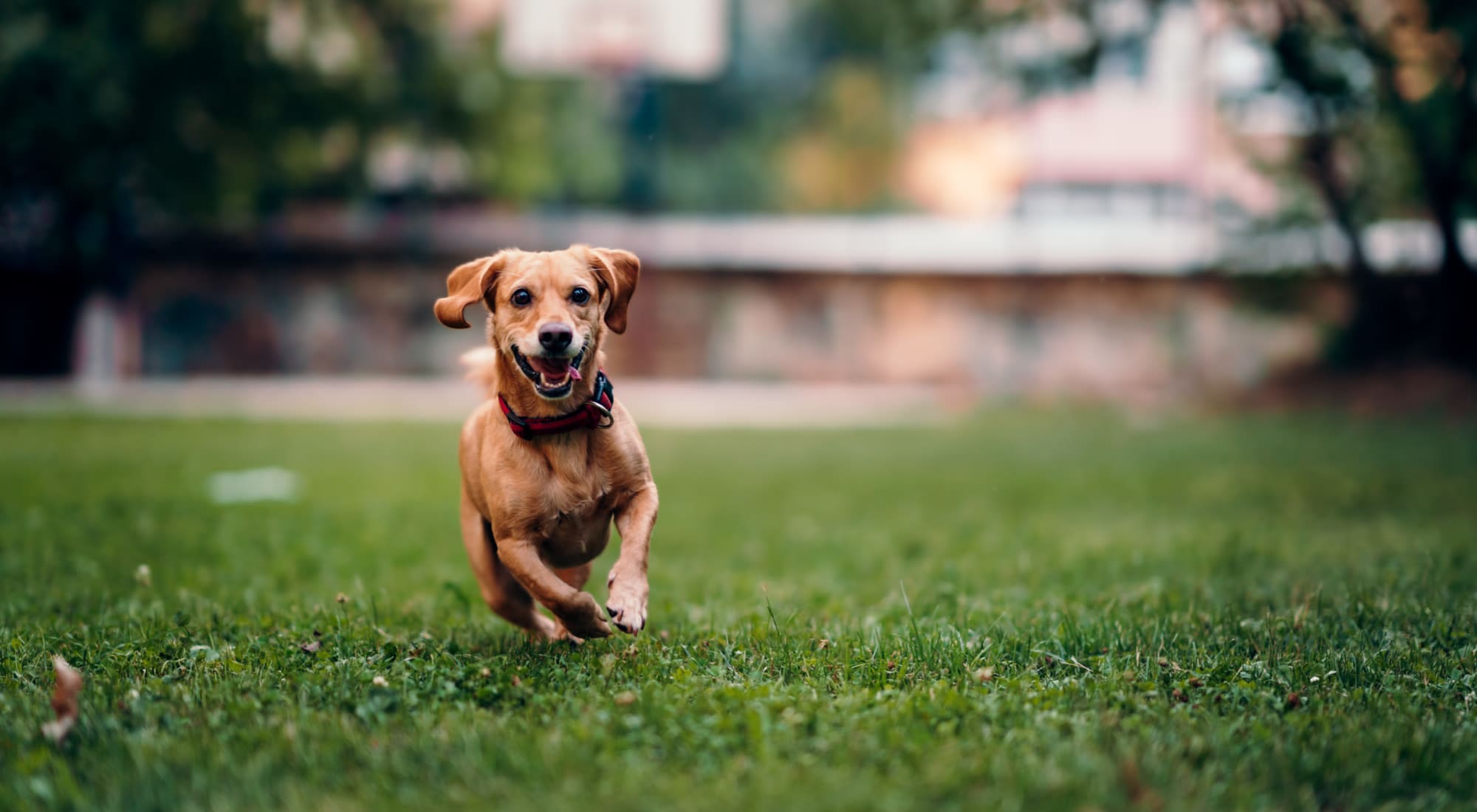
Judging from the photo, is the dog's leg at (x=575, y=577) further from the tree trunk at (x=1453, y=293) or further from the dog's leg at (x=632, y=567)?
the tree trunk at (x=1453, y=293)

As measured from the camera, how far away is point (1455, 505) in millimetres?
11062

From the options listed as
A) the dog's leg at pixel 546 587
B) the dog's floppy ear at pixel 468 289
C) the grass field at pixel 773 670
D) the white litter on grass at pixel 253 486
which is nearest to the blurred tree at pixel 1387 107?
the grass field at pixel 773 670

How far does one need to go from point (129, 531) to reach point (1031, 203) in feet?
97.5

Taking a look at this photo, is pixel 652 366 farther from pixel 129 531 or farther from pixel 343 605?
pixel 343 605

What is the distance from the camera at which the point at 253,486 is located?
1245 cm

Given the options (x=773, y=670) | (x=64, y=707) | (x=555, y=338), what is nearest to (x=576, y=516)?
(x=555, y=338)

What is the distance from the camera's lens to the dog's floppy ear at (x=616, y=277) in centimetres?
451

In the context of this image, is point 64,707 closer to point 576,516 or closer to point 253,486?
point 576,516

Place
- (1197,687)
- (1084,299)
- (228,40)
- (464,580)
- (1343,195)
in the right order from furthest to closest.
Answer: (1084,299), (228,40), (1343,195), (464,580), (1197,687)

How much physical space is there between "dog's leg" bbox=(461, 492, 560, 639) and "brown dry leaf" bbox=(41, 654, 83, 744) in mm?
1532

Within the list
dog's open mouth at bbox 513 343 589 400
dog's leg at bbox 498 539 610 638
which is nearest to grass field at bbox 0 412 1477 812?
dog's leg at bbox 498 539 610 638

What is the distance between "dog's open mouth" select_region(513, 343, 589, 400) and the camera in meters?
4.10

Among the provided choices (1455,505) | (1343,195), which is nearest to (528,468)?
(1455,505)

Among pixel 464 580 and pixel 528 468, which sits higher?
pixel 528 468
